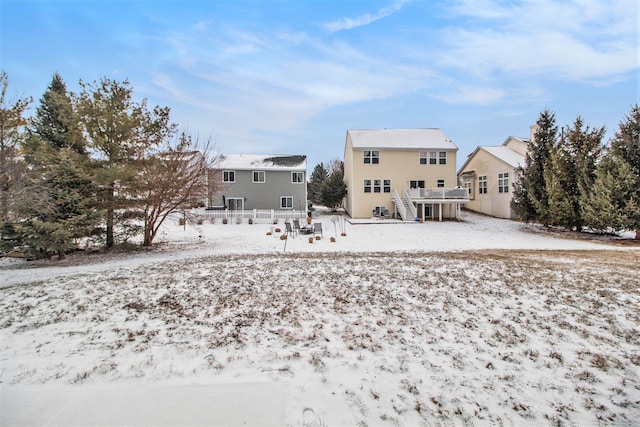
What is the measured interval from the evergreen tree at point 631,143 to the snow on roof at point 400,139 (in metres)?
11.0

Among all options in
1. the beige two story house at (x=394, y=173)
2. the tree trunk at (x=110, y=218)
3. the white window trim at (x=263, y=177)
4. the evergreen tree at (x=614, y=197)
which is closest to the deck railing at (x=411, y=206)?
the beige two story house at (x=394, y=173)

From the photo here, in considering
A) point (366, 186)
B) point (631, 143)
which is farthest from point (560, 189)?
point (366, 186)

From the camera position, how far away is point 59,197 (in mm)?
9891

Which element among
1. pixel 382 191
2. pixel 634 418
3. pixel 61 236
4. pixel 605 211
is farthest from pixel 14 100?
pixel 605 211

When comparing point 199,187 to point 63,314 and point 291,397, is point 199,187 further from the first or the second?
point 291,397

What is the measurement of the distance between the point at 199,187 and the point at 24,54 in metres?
6.78

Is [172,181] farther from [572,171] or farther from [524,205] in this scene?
Result: [572,171]

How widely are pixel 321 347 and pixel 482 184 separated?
96.5ft

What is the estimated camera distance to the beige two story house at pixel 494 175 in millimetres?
24812

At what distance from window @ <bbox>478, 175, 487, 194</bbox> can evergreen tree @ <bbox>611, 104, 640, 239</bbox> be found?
12.0 meters

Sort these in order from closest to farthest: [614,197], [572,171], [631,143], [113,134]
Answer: [113,134], [614,197], [631,143], [572,171]

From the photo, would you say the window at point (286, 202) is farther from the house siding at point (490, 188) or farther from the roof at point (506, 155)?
the roof at point (506, 155)

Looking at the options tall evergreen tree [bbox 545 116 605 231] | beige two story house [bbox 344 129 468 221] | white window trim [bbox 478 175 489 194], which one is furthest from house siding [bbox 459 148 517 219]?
tall evergreen tree [bbox 545 116 605 231]

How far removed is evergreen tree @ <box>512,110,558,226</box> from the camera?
1955cm
